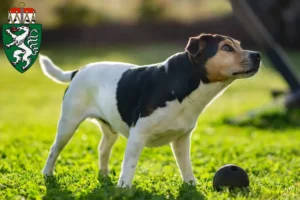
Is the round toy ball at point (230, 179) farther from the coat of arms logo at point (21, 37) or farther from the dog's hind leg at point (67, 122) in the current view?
the coat of arms logo at point (21, 37)

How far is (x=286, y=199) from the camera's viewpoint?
682cm

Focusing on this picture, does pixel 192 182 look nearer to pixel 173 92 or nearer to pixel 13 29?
pixel 173 92

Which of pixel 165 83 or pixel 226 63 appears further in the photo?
pixel 165 83

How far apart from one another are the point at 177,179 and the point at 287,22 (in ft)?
Result: 94.1

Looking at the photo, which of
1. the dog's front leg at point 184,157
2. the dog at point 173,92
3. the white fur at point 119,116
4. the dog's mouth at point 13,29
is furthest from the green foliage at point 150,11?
the dog's mouth at point 13,29

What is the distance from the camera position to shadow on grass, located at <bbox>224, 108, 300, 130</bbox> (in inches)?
587

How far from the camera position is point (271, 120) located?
15.2 m

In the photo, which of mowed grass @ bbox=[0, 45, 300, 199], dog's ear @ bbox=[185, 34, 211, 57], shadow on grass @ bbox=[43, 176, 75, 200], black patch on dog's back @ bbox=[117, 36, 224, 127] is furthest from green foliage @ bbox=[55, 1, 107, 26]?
dog's ear @ bbox=[185, 34, 211, 57]

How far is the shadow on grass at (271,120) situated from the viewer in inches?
587

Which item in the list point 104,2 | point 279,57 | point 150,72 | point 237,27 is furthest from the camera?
point 104,2

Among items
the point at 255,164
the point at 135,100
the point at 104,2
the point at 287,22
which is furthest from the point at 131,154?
the point at 104,2

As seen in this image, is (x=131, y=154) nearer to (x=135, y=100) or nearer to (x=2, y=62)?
(x=135, y=100)

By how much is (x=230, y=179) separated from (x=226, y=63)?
1467 mm

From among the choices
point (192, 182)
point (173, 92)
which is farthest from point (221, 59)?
point (192, 182)
